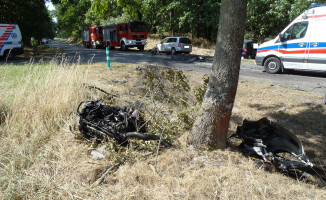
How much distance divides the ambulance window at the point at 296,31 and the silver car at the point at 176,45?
9351mm

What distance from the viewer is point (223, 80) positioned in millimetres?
2926

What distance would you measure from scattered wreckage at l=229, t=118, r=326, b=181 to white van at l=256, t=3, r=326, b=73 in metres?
7.08

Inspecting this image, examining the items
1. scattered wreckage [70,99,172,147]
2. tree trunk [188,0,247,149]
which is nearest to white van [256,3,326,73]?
tree trunk [188,0,247,149]

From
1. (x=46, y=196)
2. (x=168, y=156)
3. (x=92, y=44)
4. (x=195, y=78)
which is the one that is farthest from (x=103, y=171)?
(x=92, y=44)

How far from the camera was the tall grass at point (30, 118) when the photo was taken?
2.67 meters

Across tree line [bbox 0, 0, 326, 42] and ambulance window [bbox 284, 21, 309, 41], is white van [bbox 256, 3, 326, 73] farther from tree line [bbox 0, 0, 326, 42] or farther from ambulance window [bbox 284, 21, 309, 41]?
tree line [bbox 0, 0, 326, 42]

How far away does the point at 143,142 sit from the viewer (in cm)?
324

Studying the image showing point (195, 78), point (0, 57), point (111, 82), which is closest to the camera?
point (111, 82)

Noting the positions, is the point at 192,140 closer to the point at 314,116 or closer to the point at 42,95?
the point at 42,95

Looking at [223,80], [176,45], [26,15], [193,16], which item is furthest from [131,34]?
[223,80]

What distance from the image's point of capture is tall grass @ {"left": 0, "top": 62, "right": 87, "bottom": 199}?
105 inches

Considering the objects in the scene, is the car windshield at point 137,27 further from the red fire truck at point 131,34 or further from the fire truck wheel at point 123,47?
the fire truck wheel at point 123,47

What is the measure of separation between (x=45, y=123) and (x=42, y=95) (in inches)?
22.0

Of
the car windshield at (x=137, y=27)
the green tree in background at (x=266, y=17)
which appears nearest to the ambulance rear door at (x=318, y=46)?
the green tree in background at (x=266, y=17)
